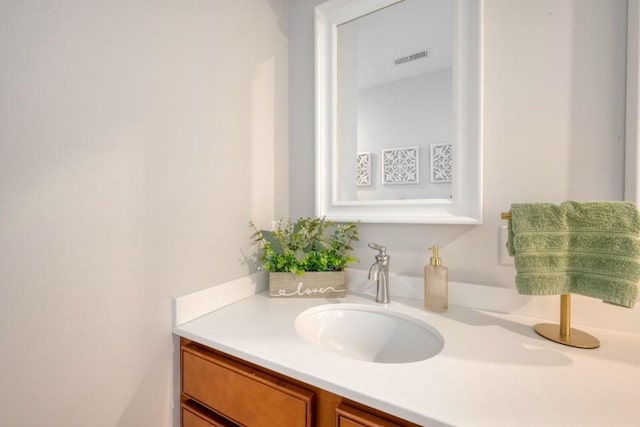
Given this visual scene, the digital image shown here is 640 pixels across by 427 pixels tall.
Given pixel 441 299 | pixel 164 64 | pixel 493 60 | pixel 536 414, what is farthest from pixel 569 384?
pixel 164 64

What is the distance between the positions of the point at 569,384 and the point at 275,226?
0.92 meters

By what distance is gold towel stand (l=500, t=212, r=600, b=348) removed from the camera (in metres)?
0.61

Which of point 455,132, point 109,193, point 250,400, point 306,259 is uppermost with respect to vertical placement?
point 455,132

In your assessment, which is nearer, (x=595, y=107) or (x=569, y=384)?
(x=569, y=384)

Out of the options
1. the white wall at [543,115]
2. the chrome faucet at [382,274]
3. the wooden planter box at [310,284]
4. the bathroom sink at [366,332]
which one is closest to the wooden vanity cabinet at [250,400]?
the bathroom sink at [366,332]

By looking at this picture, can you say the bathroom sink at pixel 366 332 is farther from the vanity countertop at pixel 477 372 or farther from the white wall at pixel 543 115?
the white wall at pixel 543 115

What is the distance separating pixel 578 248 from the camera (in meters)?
0.62

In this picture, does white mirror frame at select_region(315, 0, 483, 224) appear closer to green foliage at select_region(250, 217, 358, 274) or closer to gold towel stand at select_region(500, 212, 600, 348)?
green foliage at select_region(250, 217, 358, 274)

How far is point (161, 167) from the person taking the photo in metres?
0.73

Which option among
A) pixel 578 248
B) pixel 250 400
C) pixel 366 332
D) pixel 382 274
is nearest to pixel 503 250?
pixel 578 248

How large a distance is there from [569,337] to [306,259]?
0.73 meters

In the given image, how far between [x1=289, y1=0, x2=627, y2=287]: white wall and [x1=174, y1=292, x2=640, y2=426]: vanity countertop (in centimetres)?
23

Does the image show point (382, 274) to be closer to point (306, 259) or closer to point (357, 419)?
point (306, 259)

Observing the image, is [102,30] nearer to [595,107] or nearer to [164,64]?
[164,64]
